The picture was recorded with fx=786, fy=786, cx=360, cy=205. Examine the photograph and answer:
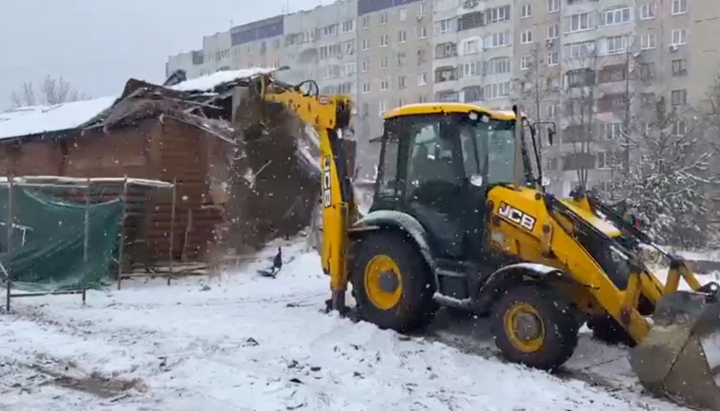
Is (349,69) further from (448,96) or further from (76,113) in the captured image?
(76,113)

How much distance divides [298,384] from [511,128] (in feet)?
13.6

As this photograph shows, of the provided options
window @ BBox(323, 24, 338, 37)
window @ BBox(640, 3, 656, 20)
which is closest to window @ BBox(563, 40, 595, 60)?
window @ BBox(640, 3, 656, 20)

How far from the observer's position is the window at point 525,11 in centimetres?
4809

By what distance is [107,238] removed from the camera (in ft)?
42.2

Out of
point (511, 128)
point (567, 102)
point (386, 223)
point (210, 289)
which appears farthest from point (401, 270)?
point (567, 102)

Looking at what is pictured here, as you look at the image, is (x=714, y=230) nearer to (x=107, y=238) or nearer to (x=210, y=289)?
(x=210, y=289)

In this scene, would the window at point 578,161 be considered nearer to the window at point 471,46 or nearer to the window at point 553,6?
the window at point 553,6

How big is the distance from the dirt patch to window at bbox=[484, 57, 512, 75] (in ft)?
143

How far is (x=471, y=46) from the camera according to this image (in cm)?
5084

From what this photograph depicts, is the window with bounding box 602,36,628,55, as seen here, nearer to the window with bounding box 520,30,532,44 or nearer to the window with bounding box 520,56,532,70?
the window with bounding box 520,56,532,70

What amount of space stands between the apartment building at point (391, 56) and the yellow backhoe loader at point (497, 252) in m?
42.0

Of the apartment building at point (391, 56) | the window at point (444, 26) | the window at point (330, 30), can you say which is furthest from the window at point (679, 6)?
the window at point (330, 30)

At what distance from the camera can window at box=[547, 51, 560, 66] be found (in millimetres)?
46375

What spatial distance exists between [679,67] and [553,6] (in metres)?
8.45
